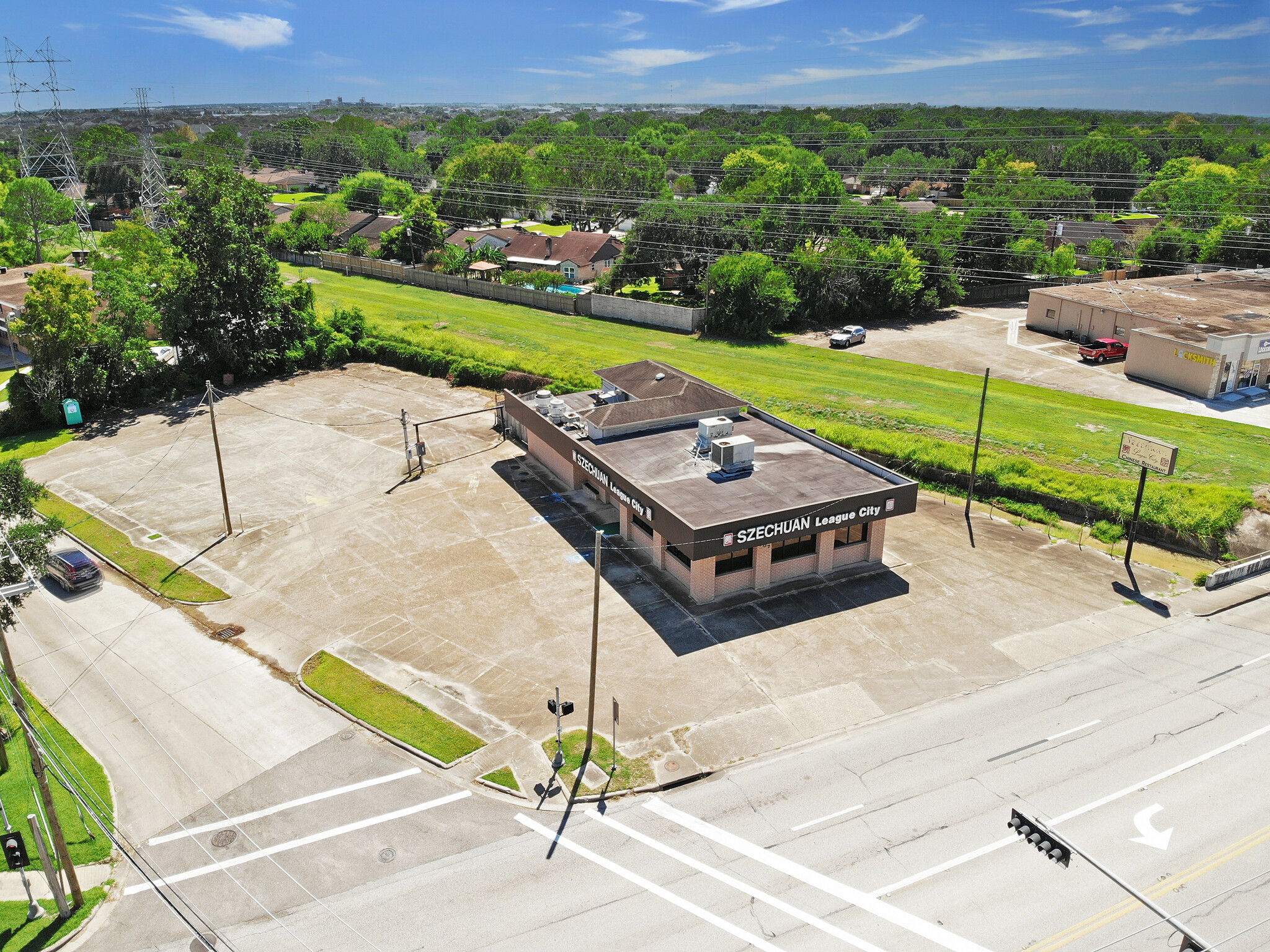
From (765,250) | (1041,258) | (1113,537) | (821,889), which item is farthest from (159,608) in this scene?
(1041,258)

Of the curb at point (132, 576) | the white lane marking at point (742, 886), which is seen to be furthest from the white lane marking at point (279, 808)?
the curb at point (132, 576)

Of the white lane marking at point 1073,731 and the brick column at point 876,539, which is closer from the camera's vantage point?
the white lane marking at point 1073,731

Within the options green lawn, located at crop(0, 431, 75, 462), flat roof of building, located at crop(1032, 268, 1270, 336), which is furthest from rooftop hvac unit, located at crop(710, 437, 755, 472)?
green lawn, located at crop(0, 431, 75, 462)

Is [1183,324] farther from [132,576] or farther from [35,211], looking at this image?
[35,211]

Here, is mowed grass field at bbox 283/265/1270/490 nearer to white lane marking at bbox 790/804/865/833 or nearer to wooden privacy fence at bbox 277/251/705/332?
wooden privacy fence at bbox 277/251/705/332

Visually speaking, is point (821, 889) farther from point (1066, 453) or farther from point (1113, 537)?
point (1066, 453)

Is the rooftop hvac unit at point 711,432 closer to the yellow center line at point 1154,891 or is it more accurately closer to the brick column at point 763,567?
the brick column at point 763,567

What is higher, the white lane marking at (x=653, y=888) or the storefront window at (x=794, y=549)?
the storefront window at (x=794, y=549)
